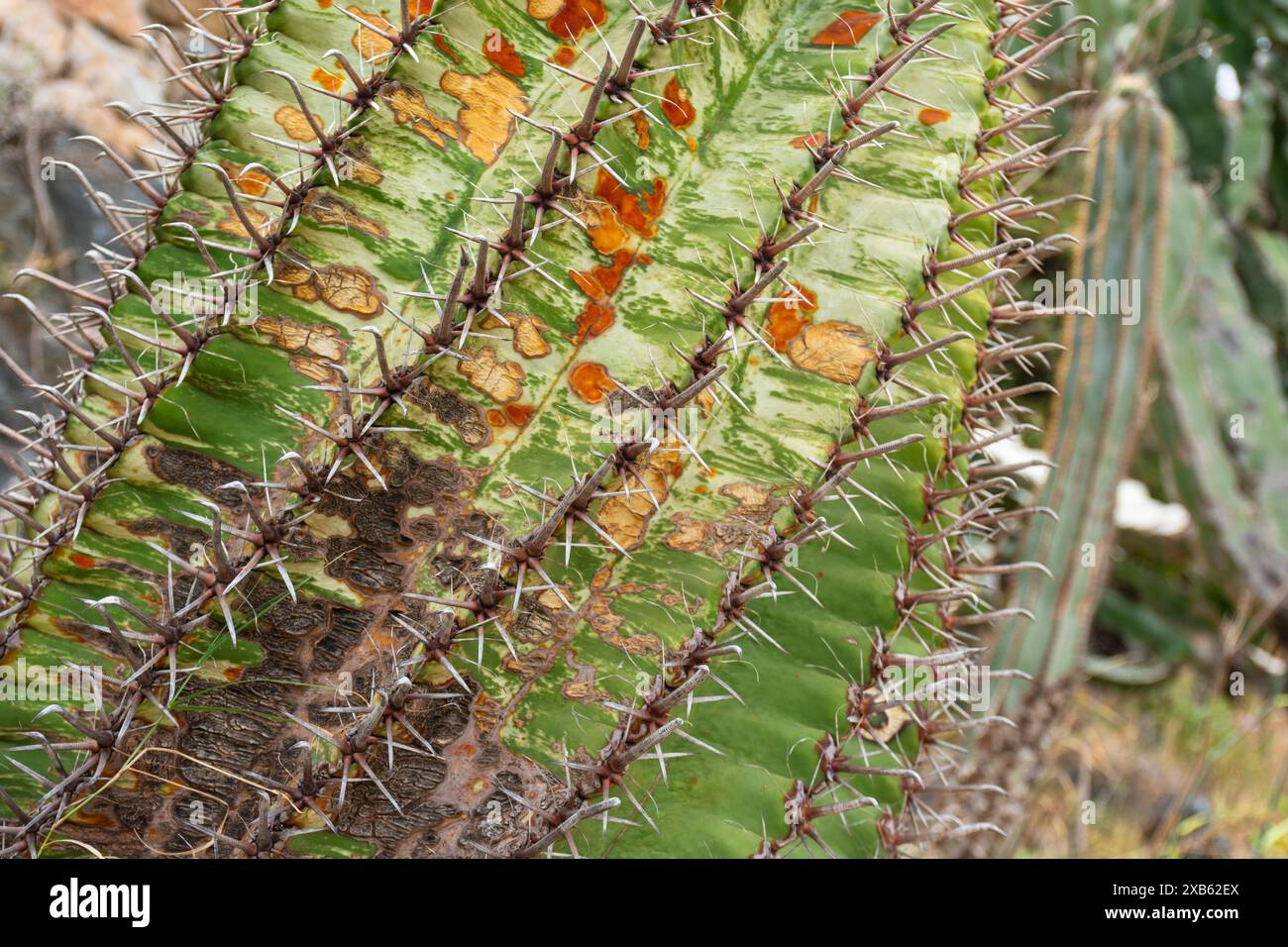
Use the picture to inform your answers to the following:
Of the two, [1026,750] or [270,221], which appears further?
[1026,750]

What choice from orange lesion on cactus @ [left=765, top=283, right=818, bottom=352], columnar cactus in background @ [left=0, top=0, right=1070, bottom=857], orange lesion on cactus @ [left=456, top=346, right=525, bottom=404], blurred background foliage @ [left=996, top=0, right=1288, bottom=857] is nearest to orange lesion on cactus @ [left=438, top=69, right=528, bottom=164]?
columnar cactus in background @ [left=0, top=0, right=1070, bottom=857]

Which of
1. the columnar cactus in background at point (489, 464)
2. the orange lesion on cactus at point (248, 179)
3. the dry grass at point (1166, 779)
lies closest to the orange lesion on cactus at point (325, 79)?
the columnar cactus in background at point (489, 464)

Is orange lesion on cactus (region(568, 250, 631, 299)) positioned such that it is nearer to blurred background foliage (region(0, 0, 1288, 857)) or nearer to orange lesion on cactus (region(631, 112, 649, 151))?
orange lesion on cactus (region(631, 112, 649, 151))

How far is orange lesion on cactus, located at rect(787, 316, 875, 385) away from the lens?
4.15 ft

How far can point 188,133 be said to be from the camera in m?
1.40

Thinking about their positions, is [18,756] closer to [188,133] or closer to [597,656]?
[597,656]

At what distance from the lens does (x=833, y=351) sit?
1267 mm

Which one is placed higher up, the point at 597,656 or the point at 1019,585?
the point at 597,656

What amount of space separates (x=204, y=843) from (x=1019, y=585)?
91.7 inches

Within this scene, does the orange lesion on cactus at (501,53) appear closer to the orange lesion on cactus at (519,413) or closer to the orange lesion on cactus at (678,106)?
the orange lesion on cactus at (678,106)

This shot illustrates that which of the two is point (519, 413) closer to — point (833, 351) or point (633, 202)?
point (633, 202)

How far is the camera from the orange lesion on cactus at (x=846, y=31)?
1.34 m

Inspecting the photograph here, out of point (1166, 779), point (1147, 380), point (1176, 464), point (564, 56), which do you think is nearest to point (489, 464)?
point (564, 56)
